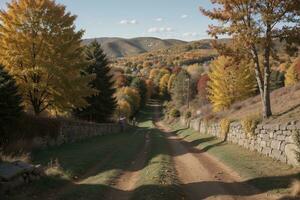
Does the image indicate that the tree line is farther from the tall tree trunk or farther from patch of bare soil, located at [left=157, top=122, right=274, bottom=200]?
the tall tree trunk

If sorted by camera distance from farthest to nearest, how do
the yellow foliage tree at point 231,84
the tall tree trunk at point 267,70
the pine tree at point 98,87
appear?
the yellow foliage tree at point 231,84
the pine tree at point 98,87
the tall tree trunk at point 267,70

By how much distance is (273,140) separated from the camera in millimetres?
18594

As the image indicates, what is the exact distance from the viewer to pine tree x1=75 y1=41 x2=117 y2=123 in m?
44.1

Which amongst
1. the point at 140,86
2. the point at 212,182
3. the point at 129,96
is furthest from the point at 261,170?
the point at 140,86

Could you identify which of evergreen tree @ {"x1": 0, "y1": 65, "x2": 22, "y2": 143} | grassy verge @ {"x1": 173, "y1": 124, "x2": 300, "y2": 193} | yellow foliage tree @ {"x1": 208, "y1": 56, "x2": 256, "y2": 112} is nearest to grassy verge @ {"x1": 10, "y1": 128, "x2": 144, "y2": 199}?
evergreen tree @ {"x1": 0, "y1": 65, "x2": 22, "y2": 143}

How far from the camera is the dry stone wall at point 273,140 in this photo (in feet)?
53.0

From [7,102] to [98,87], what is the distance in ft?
80.1

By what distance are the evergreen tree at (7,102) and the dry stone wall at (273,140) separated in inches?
519

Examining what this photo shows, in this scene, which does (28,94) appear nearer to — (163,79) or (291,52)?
(291,52)

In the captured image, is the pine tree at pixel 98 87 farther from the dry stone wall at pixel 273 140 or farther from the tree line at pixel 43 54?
the dry stone wall at pixel 273 140

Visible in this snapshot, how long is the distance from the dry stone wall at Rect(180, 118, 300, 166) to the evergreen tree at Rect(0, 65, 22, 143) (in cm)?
1318

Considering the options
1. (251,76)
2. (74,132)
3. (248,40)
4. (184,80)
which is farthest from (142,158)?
(184,80)

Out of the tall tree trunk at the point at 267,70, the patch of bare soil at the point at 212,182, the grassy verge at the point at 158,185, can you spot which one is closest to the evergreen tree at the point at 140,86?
the tall tree trunk at the point at 267,70

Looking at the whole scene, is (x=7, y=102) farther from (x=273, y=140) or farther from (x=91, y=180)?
(x=273, y=140)
